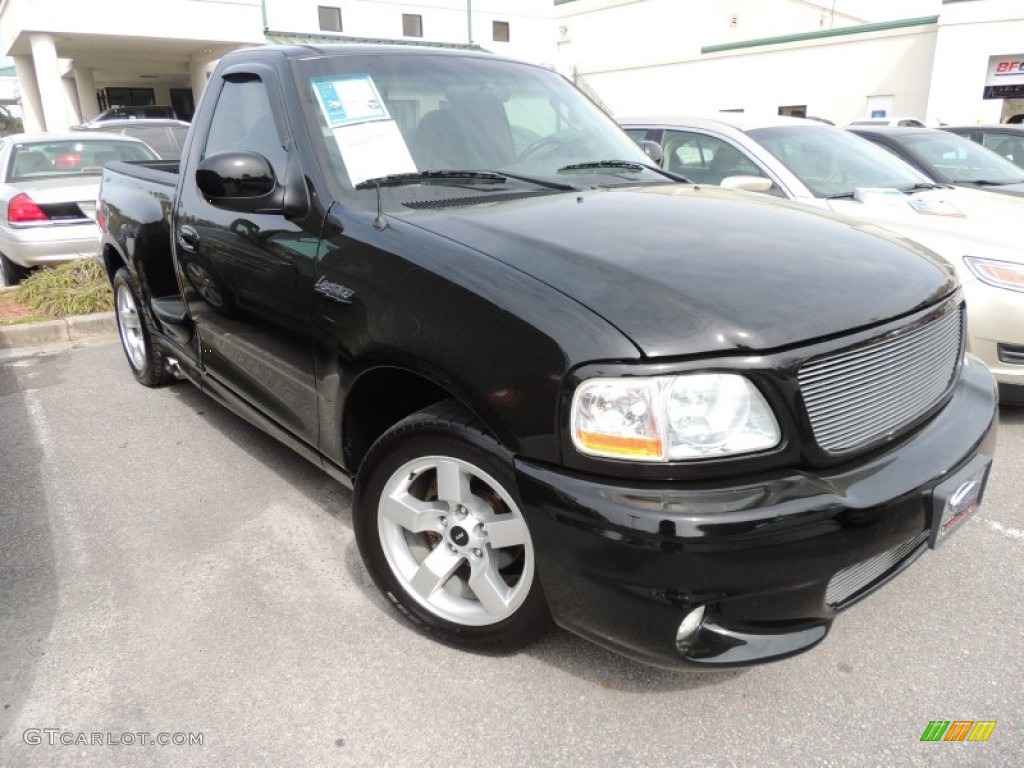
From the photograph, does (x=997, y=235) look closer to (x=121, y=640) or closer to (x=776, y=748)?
(x=776, y=748)

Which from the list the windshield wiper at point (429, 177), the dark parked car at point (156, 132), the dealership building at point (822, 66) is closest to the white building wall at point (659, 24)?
the dealership building at point (822, 66)

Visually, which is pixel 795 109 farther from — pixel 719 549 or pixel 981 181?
pixel 719 549

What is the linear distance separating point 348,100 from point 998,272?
133 inches

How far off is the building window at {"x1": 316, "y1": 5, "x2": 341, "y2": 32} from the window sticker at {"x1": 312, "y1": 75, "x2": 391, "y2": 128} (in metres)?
30.5

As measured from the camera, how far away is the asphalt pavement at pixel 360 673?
6.82 feet

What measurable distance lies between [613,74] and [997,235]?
3471cm

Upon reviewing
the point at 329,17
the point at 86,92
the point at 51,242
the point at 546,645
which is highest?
the point at 329,17

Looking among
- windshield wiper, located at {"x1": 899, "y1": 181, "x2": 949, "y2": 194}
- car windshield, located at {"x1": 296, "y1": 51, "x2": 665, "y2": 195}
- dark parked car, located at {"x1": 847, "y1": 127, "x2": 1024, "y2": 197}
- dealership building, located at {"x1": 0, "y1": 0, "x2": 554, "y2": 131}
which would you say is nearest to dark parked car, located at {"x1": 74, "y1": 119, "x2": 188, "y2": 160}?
dealership building, located at {"x1": 0, "y1": 0, "x2": 554, "y2": 131}

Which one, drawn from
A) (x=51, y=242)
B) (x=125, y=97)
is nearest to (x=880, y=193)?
(x=51, y=242)

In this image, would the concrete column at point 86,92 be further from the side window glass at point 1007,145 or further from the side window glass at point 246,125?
the side window glass at point 246,125

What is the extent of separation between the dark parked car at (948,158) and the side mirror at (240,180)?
6.25m

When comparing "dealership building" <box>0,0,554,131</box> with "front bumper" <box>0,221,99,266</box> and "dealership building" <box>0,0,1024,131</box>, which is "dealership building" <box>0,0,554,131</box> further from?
"front bumper" <box>0,221,99,266</box>

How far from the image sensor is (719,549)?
1.76 metres

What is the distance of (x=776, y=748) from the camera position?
2.06m
